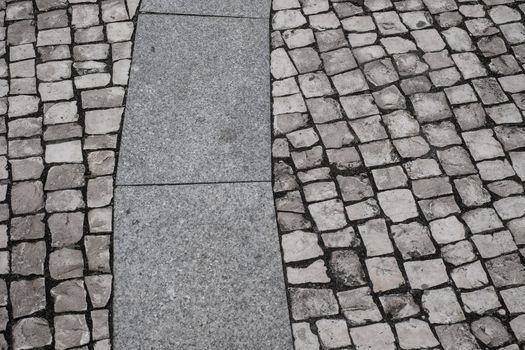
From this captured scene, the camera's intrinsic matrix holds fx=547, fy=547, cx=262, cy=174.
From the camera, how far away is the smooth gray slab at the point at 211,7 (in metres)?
4.61

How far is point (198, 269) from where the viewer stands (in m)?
3.41

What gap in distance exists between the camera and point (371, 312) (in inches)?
129

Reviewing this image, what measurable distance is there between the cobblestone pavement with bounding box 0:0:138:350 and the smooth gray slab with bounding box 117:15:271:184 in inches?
6.1

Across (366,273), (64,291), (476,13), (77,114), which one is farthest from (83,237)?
(476,13)

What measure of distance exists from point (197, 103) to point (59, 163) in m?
1.07

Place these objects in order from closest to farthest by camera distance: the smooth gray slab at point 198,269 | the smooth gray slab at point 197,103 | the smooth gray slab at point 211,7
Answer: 1. the smooth gray slab at point 198,269
2. the smooth gray slab at point 197,103
3. the smooth gray slab at point 211,7

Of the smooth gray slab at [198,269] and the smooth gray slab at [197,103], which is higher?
the smooth gray slab at [197,103]

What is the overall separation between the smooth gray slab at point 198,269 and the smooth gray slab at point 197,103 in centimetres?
17

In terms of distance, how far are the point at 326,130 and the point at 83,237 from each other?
183 centimetres

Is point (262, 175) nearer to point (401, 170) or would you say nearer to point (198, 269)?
point (198, 269)

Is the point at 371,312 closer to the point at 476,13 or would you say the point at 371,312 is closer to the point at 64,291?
the point at 64,291

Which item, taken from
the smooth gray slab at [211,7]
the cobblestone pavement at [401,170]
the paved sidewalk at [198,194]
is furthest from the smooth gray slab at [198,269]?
the smooth gray slab at [211,7]

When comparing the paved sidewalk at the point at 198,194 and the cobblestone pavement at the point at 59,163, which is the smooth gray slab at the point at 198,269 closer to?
the paved sidewalk at the point at 198,194

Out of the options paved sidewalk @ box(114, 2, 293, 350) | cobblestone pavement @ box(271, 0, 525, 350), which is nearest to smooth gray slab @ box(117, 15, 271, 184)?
paved sidewalk @ box(114, 2, 293, 350)
